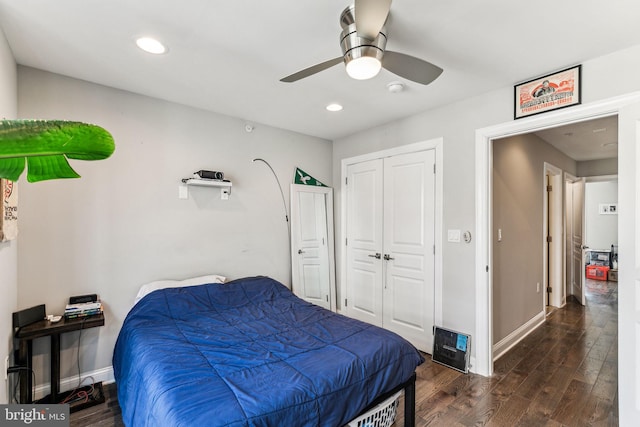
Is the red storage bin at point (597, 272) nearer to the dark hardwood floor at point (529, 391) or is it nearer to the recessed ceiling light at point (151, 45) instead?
the dark hardwood floor at point (529, 391)

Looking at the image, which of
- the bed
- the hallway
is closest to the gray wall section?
the hallway

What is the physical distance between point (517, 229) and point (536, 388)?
66.7 inches

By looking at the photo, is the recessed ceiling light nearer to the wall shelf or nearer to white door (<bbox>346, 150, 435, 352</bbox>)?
the wall shelf

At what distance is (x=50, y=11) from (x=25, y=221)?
1472 millimetres

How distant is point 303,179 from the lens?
391cm

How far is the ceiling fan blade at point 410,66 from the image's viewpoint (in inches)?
61.9

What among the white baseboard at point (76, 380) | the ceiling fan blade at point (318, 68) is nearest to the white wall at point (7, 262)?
the white baseboard at point (76, 380)

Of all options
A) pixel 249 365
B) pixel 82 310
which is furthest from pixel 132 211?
pixel 249 365

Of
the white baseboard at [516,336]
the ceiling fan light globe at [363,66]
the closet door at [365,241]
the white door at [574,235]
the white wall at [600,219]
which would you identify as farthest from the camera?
the white wall at [600,219]

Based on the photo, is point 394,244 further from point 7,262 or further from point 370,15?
point 7,262

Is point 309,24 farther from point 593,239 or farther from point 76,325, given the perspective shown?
point 593,239

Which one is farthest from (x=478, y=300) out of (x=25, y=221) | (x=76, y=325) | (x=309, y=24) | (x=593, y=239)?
(x=593, y=239)

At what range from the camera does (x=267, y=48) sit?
1.98m

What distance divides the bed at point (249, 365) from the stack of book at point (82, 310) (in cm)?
26
